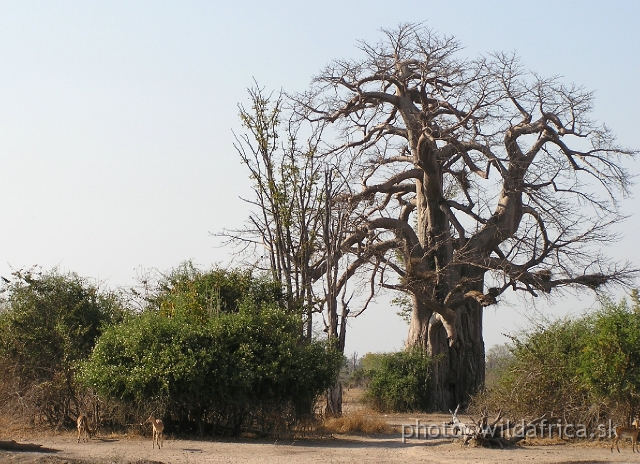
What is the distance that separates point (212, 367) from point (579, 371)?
625 cm

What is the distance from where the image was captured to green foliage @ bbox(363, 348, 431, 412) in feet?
77.0

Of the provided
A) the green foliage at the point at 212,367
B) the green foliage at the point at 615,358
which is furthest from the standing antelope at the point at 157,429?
the green foliage at the point at 615,358

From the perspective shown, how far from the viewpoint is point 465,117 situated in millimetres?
21156

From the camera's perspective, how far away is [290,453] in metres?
12.5

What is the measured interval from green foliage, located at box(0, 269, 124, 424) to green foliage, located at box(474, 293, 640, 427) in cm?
785

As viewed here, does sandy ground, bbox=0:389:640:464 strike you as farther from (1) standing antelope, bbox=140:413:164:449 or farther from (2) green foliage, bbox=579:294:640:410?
(2) green foliage, bbox=579:294:640:410

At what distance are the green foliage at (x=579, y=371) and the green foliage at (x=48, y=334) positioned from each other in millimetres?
7848

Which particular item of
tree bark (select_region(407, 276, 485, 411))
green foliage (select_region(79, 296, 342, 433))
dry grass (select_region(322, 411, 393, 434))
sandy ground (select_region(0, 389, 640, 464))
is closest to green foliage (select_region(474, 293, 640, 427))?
sandy ground (select_region(0, 389, 640, 464))

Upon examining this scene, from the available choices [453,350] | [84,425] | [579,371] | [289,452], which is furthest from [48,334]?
[453,350]

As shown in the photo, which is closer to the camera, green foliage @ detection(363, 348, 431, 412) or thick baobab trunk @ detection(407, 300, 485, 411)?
green foliage @ detection(363, 348, 431, 412)

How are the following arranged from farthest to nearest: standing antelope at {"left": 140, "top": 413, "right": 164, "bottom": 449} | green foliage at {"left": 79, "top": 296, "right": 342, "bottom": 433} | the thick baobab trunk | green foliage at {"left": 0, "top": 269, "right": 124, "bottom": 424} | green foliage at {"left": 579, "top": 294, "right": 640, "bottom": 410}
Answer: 1. the thick baobab trunk
2. green foliage at {"left": 0, "top": 269, "right": 124, "bottom": 424}
3. green foliage at {"left": 79, "top": 296, "right": 342, "bottom": 433}
4. green foliage at {"left": 579, "top": 294, "right": 640, "bottom": 410}
5. standing antelope at {"left": 140, "top": 413, "right": 164, "bottom": 449}

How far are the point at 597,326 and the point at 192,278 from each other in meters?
8.05

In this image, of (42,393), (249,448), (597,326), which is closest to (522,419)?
(597,326)

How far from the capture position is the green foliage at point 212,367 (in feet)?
45.2
